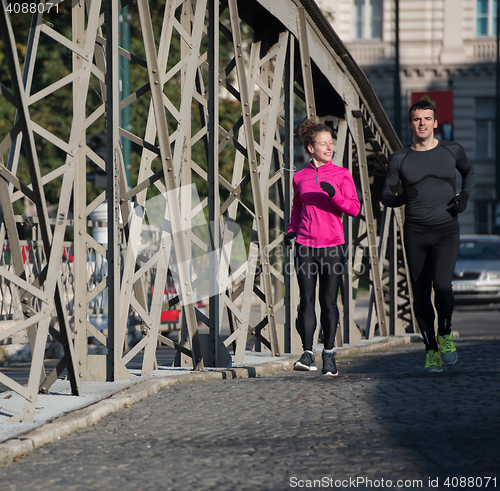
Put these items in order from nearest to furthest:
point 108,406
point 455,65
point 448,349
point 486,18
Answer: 1. point 108,406
2. point 448,349
3. point 455,65
4. point 486,18

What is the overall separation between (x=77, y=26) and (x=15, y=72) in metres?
1.54

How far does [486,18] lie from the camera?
3491 centimetres

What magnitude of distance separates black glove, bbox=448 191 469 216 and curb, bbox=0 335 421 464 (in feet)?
6.35

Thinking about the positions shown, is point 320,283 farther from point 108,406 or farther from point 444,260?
point 108,406

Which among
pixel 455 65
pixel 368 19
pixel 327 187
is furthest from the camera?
pixel 368 19

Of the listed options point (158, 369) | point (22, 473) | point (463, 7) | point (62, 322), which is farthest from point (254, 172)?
point (463, 7)

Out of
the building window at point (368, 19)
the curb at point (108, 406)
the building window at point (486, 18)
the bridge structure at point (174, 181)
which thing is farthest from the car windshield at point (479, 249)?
the curb at point (108, 406)

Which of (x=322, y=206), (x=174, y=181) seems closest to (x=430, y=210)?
(x=322, y=206)

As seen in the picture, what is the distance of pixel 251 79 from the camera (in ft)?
25.6

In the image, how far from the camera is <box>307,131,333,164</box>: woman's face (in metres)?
6.31

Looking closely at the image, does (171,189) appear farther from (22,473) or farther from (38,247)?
(22,473)

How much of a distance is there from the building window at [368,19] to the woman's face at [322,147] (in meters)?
30.9

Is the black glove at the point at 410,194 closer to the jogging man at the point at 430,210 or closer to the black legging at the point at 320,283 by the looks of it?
the jogging man at the point at 430,210

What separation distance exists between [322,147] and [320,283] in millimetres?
993
